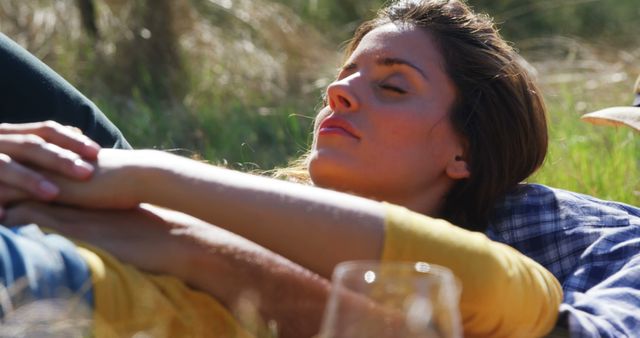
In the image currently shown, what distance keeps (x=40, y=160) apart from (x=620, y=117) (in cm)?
171

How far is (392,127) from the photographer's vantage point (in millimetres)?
2793

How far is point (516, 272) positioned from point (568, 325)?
20 cm

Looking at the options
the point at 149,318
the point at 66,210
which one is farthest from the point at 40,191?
the point at 149,318

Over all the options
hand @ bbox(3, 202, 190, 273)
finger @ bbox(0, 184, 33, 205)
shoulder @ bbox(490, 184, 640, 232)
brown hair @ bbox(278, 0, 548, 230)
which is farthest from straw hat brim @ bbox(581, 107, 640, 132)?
finger @ bbox(0, 184, 33, 205)

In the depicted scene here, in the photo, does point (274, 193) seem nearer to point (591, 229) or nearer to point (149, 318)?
point (149, 318)

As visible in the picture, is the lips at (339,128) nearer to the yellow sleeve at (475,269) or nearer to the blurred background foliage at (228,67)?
the yellow sleeve at (475,269)

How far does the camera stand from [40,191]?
2.27 meters

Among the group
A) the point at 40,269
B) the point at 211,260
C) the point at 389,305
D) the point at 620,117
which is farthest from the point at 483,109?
the point at 389,305

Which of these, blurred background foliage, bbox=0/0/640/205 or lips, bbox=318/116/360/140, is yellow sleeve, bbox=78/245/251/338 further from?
blurred background foliage, bbox=0/0/640/205

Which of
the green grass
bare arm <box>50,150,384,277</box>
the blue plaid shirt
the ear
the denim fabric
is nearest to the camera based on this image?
the denim fabric

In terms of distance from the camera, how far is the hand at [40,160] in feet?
7.45

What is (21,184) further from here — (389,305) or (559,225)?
(559,225)

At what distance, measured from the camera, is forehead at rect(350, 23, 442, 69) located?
117 inches

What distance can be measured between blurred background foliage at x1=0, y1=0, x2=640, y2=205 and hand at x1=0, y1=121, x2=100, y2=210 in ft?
7.31
